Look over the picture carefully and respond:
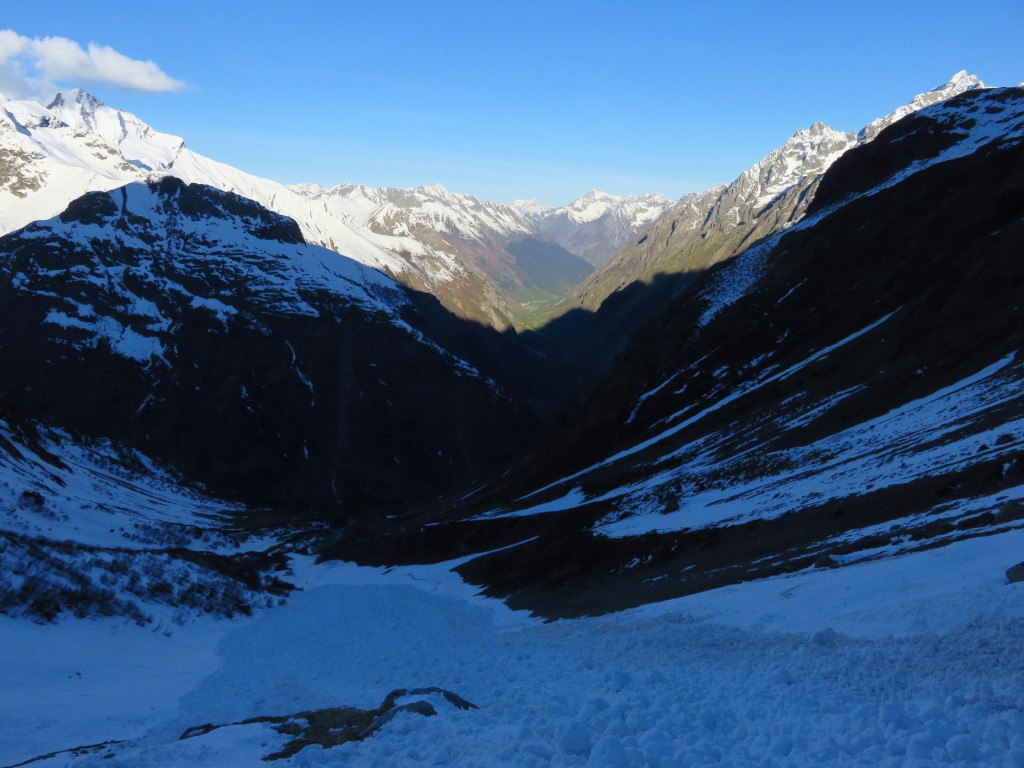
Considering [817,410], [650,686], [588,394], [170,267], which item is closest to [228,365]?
[170,267]

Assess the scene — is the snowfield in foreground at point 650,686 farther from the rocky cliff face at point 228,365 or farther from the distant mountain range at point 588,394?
the rocky cliff face at point 228,365

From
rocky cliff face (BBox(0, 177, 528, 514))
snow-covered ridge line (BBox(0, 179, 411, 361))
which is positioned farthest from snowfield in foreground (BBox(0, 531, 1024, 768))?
snow-covered ridge line (BBox(0, 179, 411, 361))

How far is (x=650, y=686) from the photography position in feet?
46.4

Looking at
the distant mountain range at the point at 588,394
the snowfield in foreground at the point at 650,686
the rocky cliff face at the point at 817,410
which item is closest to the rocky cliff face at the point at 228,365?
the distant mountain range at the point at 588,394

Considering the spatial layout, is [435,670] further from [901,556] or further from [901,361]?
[901,361]

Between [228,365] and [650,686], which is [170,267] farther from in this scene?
[650,686]

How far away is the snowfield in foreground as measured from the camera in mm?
10352

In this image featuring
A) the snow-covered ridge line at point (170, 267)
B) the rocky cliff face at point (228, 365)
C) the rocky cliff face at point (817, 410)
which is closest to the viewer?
the rocky cliff face at point (817, 410)

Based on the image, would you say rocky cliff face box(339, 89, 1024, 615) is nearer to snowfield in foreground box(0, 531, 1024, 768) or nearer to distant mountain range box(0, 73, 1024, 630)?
distant mountain range box(0, 73, 1024, 630)

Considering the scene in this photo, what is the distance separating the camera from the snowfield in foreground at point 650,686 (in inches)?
408

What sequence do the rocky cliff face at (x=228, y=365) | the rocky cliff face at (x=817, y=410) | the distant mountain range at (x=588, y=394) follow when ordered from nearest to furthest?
the rocky cliff face at (x=817, y=410), the distant mountain range at (x=588, y=394), the rocky cliff face at (x=228, y=365)

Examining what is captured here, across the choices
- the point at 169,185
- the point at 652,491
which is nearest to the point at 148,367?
the point at 169,185

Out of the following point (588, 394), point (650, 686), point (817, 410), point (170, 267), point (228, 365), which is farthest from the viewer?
point (170, 267)

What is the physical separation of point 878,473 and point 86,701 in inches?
1193
